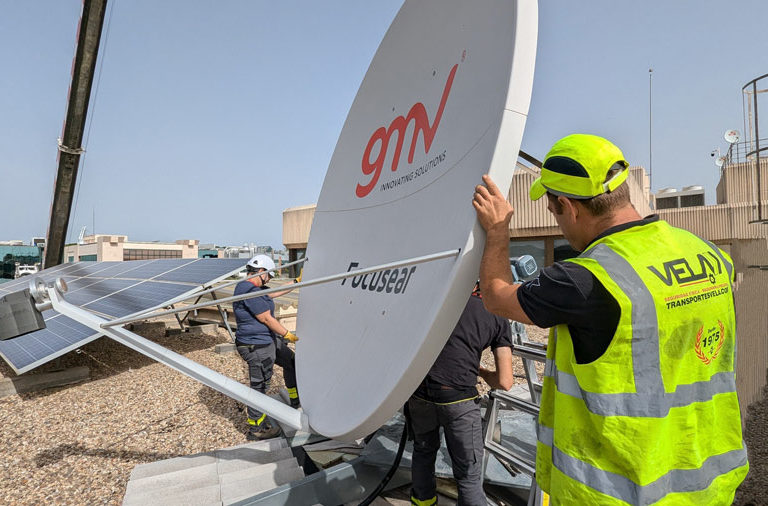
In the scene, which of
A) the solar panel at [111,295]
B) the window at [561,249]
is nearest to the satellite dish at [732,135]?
the window at [561,249]

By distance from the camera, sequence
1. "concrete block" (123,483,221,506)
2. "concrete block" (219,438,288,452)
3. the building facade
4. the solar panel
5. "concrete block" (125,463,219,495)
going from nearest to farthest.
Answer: "concrete block" (123,483,221,506)
"concrete block" (125,463,219,495)
"concrete block" (219,438,288,452)
the solar panel
the building facade

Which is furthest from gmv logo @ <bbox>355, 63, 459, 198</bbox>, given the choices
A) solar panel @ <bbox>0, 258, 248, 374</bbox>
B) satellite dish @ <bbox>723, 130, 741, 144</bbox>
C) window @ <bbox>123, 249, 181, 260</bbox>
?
window @ <bbox>123, 249, 181, 260</bbox>

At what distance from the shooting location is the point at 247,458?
401 centimetres

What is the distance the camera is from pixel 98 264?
12094 mm

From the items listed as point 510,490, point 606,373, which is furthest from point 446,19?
point 510,490

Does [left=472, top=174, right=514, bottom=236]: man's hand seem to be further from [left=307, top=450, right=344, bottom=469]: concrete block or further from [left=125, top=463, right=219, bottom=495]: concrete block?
[left=125, top=463, right=219, bottom=495]: concrete block

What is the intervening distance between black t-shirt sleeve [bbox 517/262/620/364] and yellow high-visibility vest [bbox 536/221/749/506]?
0.02 metres

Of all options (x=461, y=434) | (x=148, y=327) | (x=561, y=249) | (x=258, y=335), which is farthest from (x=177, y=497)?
(x=561, y=249)

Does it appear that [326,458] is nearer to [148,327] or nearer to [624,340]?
[624,340]

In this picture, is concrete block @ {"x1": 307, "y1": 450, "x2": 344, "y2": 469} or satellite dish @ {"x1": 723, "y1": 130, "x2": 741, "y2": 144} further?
satellite dish @ {"x1": 723, "y1": 130, "x2": 741, "y2": 144}

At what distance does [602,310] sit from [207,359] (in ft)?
25.3

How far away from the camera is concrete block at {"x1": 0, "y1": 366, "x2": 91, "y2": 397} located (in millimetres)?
5984

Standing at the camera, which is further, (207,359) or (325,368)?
(207,359)

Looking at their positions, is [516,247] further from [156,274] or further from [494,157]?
[494,157]
